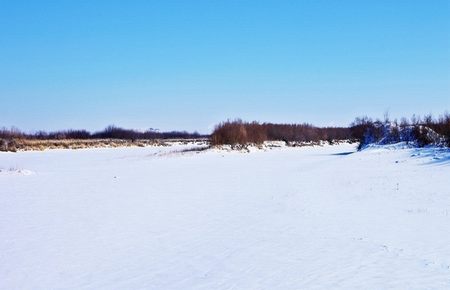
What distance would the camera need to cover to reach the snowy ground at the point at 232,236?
19.1 ft

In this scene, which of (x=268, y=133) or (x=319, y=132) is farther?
(x=319, y=132)

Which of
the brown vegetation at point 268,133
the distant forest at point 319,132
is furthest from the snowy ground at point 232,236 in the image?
the brown vegetation at point 268,133

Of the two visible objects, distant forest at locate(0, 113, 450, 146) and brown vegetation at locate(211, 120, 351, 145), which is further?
brown vegetation at locate(211, 120, 351, 145)

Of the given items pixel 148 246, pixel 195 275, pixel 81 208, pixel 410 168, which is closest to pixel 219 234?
pixel 148 246

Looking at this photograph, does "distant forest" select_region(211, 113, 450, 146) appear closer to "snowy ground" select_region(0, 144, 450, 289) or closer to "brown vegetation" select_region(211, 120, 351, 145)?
"brown vegetation" select_region(211, 120, 351, 145)

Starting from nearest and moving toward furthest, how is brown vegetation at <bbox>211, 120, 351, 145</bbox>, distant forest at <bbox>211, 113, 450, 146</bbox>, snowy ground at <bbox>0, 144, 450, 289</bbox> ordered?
snowy ground at <bbox>0, 144, 450, 289</bbox>
distant forest at <bbox>211, 113, 450, 146</bbox>
brown vegetation at <bbox>211, 120, 351, 145</bbox>

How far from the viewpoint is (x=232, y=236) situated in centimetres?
821

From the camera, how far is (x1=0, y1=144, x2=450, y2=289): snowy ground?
581 centimetres

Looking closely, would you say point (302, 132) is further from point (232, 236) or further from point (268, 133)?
point (232, 236)

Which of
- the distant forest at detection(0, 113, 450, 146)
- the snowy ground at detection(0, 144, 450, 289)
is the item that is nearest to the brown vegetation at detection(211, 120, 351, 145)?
the distant forest at detection(0, 113, 450, 146)

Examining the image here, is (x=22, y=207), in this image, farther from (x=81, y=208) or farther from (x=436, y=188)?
(x=436, y=188)

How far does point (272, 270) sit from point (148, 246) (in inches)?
95.3

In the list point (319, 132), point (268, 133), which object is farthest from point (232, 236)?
point (319, 132)

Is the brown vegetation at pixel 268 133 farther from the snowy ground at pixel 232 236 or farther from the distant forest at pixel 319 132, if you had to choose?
the snowy ground at pixel 232 236
